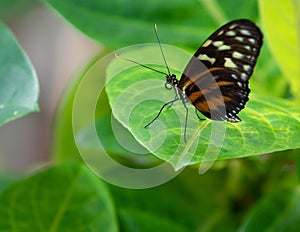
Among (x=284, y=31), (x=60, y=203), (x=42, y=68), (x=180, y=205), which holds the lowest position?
(x=42, y=68)

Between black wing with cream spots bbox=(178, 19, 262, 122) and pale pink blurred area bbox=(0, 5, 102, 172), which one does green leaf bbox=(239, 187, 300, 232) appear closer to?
black wing with cream spots bbox=(178, 19, 262, 122)

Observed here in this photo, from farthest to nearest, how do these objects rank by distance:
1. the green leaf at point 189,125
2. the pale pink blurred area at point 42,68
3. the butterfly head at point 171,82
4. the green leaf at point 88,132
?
the pale pink blurred area at point 42,68, the green leaf at point 88,132, the butterfly head at point 171,82, the green leaf at point 189,125

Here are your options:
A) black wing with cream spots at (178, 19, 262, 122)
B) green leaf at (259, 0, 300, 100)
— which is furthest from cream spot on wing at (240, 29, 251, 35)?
green leaf at (259, 0, 300, 100)

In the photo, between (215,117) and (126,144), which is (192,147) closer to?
(215,117)

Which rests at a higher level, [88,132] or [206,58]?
[206,58]

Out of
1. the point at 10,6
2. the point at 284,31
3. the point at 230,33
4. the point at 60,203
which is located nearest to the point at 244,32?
the point at 230,33

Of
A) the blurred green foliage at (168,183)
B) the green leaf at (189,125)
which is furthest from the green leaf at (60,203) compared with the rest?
the green leaf at (189,125)

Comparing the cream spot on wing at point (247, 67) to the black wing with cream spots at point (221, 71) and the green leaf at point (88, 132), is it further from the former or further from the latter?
the green leaf at point (88, 132)

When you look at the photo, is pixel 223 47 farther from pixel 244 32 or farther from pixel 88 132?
pixel 88 132
